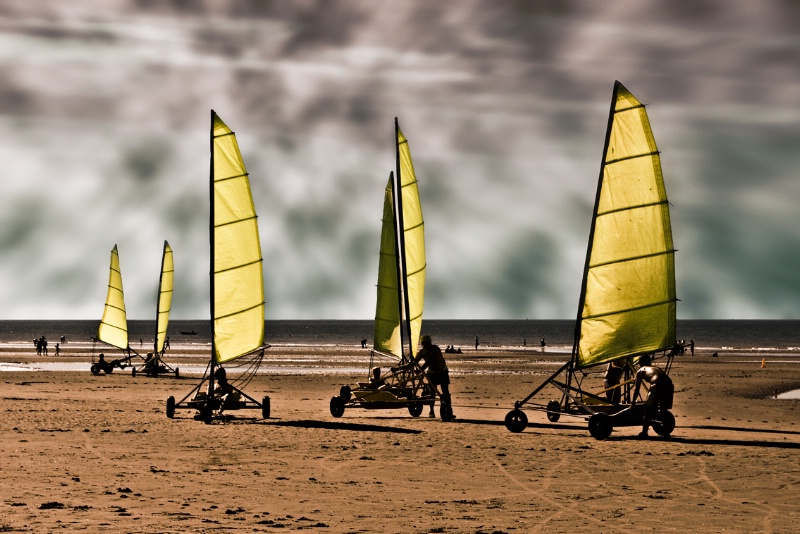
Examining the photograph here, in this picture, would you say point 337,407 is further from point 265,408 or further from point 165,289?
point 165,289

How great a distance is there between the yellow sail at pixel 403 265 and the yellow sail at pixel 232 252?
3.08 m

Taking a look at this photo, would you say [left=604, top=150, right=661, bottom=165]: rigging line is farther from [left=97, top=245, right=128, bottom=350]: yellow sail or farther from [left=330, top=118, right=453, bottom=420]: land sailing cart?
[left=97, top=245, right=128, bottom=350]: yellow sail

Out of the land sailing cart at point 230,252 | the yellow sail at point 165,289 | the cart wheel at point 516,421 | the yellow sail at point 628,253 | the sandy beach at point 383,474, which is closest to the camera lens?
the sandy beach at point 383,474

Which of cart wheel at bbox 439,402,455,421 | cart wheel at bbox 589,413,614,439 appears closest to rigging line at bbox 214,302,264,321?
cart wheel at bbox 439,402,455,421

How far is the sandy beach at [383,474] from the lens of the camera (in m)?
10.0

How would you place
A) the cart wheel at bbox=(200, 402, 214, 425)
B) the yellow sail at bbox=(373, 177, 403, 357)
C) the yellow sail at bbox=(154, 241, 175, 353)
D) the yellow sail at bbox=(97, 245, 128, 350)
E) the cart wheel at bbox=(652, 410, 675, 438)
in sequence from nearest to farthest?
the cart wheel at bbox=(652, 410, 675, 438), the cart wheel at bbox=(200, 402, 214, 425), the yellow sail at bbox=(373, 177, 403, 357), the yellow sail at bbox=(154, 241, 175, 353), the yellow sail at bbox=(97, 245, 128, 350)

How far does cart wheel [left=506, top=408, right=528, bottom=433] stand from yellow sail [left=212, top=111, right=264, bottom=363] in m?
6.47

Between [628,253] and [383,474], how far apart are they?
6.98m

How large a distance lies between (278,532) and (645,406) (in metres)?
9.61

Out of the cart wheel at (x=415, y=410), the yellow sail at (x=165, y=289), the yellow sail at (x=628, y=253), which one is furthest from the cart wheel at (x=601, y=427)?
the yellow sail at (x=165, y=289)

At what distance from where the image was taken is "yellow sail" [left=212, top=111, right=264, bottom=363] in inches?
862

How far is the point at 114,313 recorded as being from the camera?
48625 mm

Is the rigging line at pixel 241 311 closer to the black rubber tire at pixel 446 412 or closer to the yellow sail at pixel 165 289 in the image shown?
the black rubber tire at pixel 446 412

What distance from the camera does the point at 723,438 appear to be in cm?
Result: 1783
